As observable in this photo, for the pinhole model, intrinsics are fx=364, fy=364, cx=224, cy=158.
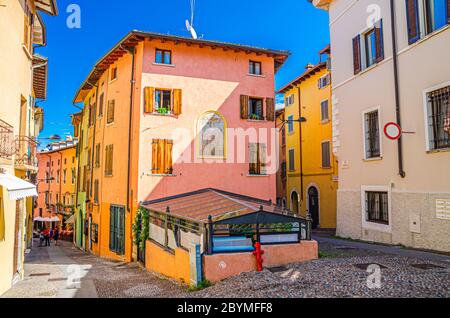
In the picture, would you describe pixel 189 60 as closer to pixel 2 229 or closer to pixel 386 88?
pixel 386 88

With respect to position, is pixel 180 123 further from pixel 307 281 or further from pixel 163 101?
pixel 307 281

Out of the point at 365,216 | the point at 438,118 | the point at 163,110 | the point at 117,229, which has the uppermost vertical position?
the point at 163,110

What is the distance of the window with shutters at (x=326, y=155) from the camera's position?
25.9 metres

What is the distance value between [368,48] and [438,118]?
4.95 m

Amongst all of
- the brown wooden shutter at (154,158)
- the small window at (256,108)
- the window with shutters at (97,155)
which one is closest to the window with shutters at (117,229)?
the brown wooden shutter at (154,158)

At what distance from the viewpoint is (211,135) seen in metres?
18.8

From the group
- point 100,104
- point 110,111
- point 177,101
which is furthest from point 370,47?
point 100,104

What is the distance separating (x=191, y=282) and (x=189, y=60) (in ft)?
39.7

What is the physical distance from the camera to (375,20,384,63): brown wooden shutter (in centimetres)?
1386

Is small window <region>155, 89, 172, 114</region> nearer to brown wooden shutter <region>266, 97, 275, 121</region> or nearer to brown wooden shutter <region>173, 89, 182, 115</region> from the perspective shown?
brown wooden shutter <region>173, 89, 182, 115</region>

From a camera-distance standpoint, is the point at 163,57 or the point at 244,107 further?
the point at 244,107

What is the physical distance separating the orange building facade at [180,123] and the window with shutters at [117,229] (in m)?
0.05

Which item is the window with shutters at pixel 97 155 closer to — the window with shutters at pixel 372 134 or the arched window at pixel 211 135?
the arched window at pixel 211 135
